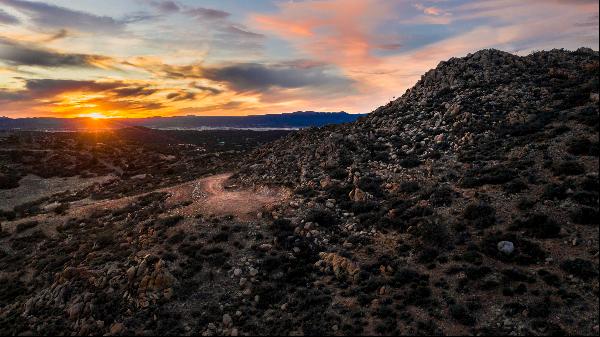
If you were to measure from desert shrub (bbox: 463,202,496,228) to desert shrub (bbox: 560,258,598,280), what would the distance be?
4955mm

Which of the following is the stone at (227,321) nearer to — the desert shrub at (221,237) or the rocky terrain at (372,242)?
the rocky terrain at (372,242)

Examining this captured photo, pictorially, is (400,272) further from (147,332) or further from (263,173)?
(263,173)

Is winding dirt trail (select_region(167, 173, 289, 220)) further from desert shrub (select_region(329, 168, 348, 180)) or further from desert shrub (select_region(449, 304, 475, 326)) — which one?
desert shrub (select_region(449, 304, 475, 326))

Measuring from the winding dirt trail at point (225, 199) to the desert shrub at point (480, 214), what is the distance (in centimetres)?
1589

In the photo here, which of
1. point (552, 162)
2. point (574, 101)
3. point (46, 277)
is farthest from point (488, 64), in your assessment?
point (46, 277)

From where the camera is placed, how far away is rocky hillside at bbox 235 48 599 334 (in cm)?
1836

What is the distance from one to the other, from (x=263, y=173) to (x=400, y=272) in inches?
995

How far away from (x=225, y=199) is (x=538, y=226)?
26171 mm

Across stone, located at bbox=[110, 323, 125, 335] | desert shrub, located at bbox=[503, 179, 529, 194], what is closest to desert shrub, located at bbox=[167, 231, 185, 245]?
stone, located at bbox=[110, 323, 125, 335]

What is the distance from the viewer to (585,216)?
21.0m

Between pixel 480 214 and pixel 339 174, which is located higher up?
pixel 339 174

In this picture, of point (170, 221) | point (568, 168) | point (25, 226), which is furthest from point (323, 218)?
point (25, 226)

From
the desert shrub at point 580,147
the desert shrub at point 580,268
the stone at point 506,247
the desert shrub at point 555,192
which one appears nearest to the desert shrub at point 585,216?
the desert shrub at point 555,192

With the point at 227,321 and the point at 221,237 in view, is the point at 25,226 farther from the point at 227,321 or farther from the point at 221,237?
the point at 227,321
